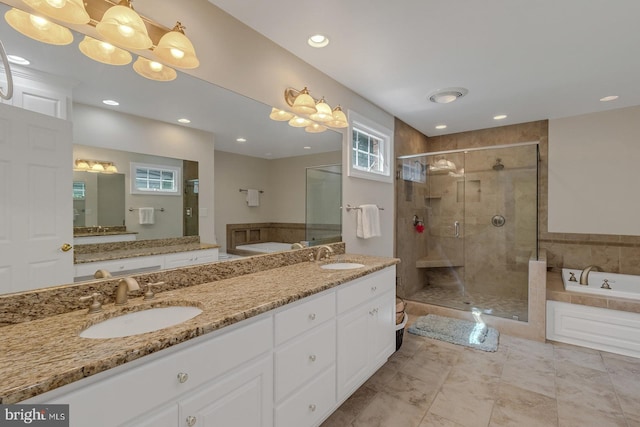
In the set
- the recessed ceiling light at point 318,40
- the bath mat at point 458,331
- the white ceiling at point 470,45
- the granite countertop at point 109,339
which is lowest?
the bath mat at point 458,331

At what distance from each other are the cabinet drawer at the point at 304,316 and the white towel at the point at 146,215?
84cm

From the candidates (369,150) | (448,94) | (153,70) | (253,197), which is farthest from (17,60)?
(448,94)

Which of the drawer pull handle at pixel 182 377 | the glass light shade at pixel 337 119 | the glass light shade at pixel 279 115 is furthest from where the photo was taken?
the glass light shade at pixel 337 119

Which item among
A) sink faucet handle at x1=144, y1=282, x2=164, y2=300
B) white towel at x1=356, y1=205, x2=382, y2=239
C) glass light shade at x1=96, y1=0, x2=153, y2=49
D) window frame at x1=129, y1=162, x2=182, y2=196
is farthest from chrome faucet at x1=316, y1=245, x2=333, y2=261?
glass light shade at x1=96, y1=0, x2=153, y2=49

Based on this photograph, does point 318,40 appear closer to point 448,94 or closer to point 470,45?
point 470,45

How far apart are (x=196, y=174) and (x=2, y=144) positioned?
823 mm

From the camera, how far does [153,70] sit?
4.81 ft

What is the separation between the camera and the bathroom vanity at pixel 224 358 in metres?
0.77

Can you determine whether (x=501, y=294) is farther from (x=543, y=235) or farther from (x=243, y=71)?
(x=243, y=71)

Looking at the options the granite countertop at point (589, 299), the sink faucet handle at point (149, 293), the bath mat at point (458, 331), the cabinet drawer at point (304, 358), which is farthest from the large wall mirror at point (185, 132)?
the granite countertop at point (589, 299)

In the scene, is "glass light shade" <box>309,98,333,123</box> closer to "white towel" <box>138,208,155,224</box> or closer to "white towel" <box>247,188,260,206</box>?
"white towel" <box>247,188,260,206</box>

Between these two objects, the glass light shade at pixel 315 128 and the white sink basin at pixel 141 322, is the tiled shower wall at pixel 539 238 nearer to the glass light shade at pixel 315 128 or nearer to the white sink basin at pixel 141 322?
the glass light shade at pixel 315 128

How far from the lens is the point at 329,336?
5.47ft

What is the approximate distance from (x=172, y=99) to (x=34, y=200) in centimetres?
79
